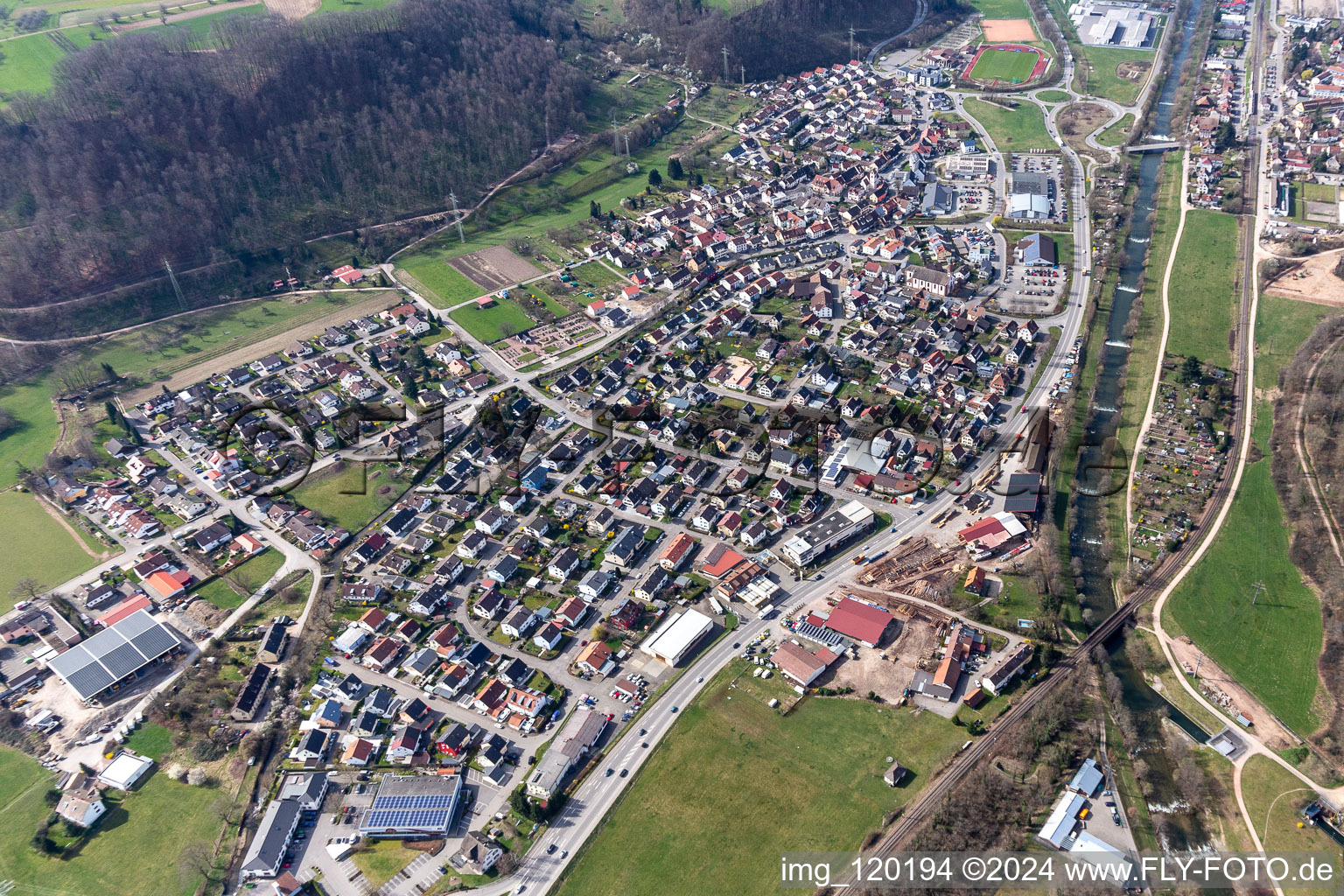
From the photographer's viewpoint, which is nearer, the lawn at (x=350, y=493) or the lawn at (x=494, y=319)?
the lawn at (x=350, y=493)

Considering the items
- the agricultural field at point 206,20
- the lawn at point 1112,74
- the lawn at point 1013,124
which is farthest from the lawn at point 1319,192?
the agricultural field at point 206,20

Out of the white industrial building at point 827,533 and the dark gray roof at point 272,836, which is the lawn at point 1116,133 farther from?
the dark gray roof at point 272,836

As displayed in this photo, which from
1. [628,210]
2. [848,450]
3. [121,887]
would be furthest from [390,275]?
[121,887]

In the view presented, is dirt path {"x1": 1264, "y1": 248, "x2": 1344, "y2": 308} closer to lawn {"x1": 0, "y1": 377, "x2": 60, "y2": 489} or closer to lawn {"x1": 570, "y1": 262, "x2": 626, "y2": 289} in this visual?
lawn {"x1": 570, "y1": 262, "x2": 626, "y2": 289}

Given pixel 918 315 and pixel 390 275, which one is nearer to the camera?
pixel 918 315

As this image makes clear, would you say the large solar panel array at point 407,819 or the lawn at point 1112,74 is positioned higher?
the lawn at point 1112,74

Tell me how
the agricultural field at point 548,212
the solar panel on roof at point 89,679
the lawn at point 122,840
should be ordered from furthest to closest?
the agricultural field at point 548,212 < the solar panel on roof at point 89,679 < the lawn at point 122,840

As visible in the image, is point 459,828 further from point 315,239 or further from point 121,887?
point 315,239

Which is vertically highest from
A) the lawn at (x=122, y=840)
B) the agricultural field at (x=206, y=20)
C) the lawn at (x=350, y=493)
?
the agricultural field at (x=206, y=20)
